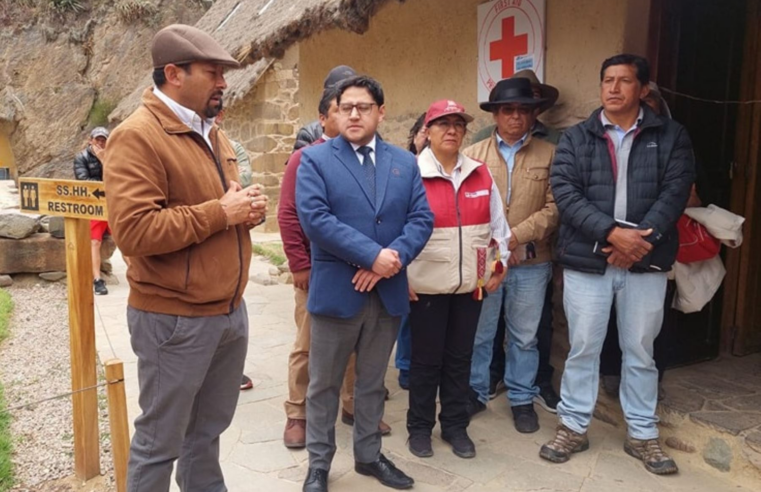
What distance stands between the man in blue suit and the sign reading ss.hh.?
3.11 ft

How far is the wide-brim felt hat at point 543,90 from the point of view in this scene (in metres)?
3.80

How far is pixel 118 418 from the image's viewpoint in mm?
2850

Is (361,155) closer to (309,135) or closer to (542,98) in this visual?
(309,135)

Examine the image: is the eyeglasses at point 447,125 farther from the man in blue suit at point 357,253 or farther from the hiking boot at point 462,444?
the hiking boot at point 462,444

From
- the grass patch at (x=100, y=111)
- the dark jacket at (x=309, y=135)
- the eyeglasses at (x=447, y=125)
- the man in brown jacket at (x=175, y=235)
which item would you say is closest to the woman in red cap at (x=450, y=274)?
the eyeglasses at (x=447, y=125)

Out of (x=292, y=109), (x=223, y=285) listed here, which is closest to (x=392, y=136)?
(x=223, y=285)

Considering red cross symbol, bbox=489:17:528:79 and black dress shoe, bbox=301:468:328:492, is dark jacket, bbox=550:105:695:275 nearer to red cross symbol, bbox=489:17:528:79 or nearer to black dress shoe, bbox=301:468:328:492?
red cross symbol, bbox=489:17:528:79

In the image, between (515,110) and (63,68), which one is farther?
(63,68)

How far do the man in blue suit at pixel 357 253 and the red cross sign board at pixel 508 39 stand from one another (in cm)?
152

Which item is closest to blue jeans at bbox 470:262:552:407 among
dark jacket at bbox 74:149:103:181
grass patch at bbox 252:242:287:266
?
dark jacket at bbox 74:149:103:181

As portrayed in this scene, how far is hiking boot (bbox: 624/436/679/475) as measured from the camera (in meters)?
3.16

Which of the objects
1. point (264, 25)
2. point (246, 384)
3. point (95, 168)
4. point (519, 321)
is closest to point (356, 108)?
point (519, 321)

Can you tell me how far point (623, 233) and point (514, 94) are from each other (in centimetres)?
104

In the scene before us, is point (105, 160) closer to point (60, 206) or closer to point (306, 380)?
point (60, 206)
